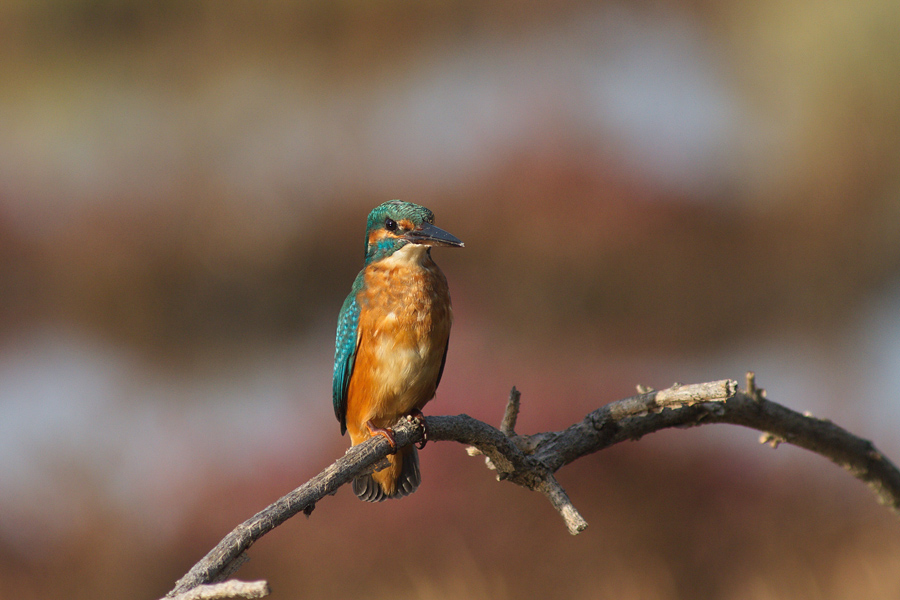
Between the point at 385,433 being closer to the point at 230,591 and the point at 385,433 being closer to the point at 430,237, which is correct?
the point at 430,237

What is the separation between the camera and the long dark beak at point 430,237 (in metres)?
1.74

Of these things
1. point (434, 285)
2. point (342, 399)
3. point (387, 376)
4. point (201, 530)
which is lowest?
point (201, 530)

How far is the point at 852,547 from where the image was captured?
4.32 meters

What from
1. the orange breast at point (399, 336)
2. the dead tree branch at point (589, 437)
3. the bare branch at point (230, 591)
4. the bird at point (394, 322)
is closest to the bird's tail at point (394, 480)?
the bird at point (394, 322)

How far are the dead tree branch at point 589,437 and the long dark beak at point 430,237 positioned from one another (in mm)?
427

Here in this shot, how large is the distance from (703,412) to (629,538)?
304 centimetres

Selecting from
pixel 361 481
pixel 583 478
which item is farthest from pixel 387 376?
pixel 583 478

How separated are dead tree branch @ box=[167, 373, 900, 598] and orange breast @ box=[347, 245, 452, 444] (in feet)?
0.41

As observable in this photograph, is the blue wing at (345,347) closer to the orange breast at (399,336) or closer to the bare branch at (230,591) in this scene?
the orange breast at (399,336)

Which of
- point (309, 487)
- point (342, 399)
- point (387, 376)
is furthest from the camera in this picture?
point (342, 399)

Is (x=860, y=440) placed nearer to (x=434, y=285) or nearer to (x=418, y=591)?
(x=434, y=285)

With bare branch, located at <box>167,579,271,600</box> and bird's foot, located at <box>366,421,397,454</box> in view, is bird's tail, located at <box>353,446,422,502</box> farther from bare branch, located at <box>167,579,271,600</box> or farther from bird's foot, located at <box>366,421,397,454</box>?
bare branch, located at <box>167,579,271,600</box>

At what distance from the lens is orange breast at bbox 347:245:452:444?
1805mm

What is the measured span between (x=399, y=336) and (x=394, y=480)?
1.49 feet
